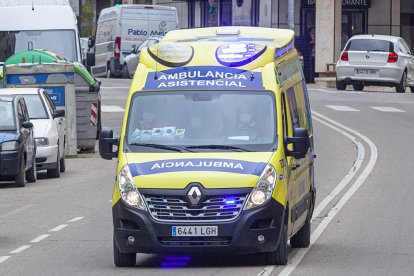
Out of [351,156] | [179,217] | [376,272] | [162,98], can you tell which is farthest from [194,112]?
[351,156]

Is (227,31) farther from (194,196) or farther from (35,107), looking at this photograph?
(35,107)

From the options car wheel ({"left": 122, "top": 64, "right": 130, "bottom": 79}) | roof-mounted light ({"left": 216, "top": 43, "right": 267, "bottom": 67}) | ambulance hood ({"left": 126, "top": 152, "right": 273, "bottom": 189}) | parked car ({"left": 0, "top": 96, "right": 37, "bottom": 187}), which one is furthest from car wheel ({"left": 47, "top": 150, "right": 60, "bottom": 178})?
car wheel ({"left": 122, "top": 64, "right": 130, "bottom": 79})

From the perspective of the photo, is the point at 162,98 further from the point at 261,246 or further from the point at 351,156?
the point at 351,156

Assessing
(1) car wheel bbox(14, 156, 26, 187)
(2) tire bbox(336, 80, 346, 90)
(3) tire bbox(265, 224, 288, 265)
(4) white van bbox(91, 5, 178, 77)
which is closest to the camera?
(3) tire bbox(265, 224, 288, 265)

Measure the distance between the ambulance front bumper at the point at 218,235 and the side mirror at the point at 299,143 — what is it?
0.68 meters

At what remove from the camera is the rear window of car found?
43.1 metres

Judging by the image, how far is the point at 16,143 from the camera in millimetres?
22125

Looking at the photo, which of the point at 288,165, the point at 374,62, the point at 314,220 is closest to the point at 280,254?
the point at 288,165

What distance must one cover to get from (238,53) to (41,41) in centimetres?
2011

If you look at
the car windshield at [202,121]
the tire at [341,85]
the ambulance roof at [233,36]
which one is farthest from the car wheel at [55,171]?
the tire at [341,85]

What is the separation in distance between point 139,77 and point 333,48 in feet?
142

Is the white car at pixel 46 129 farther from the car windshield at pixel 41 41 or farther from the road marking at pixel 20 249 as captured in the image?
the road marking at pixel 20 249

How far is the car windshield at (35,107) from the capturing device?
25.5 metres

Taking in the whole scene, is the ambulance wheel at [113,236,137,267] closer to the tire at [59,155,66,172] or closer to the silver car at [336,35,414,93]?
Answer: the tire at [59,155,66,172]
